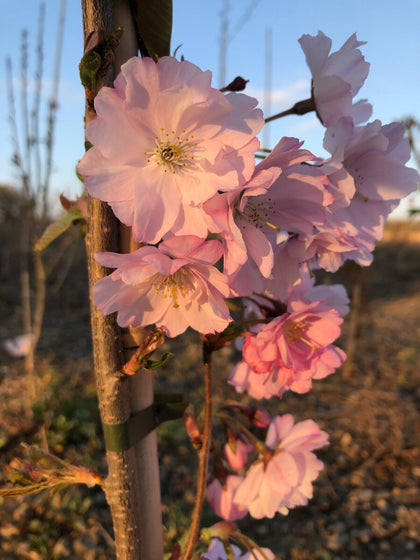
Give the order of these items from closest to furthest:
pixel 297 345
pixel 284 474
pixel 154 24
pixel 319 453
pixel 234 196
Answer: pixel 234 196 → pixel 154 24 → pixel 297 345 → pixel 284 474 → pixel 319 453

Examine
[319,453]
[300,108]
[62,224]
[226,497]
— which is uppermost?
[300,108]

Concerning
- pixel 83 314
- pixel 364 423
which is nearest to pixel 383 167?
pixel 364 423

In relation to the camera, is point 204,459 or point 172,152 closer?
point 172,152

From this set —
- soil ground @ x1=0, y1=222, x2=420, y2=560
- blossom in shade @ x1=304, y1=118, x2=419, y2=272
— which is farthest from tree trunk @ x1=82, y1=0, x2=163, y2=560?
soil ground @ x1=0, y1=222, x2=420, y2=560

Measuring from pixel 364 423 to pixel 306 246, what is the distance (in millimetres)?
2637

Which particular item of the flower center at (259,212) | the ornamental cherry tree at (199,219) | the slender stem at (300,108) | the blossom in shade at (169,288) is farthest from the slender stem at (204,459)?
the slender stem at (300,108)

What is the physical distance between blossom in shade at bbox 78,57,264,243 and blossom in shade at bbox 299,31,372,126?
0.54ft

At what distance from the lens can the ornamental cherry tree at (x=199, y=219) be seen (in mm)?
475

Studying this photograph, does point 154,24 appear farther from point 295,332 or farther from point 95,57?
point 295,332

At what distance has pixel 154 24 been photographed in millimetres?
587

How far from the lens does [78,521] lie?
2137 millimetres

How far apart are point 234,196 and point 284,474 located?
24.6 inches

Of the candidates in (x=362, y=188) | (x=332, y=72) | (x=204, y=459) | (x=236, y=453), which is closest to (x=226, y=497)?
(x=236, y=453)

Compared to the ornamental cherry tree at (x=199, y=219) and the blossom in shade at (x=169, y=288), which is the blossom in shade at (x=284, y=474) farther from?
the blossom in shade at (x=169, y=288)
